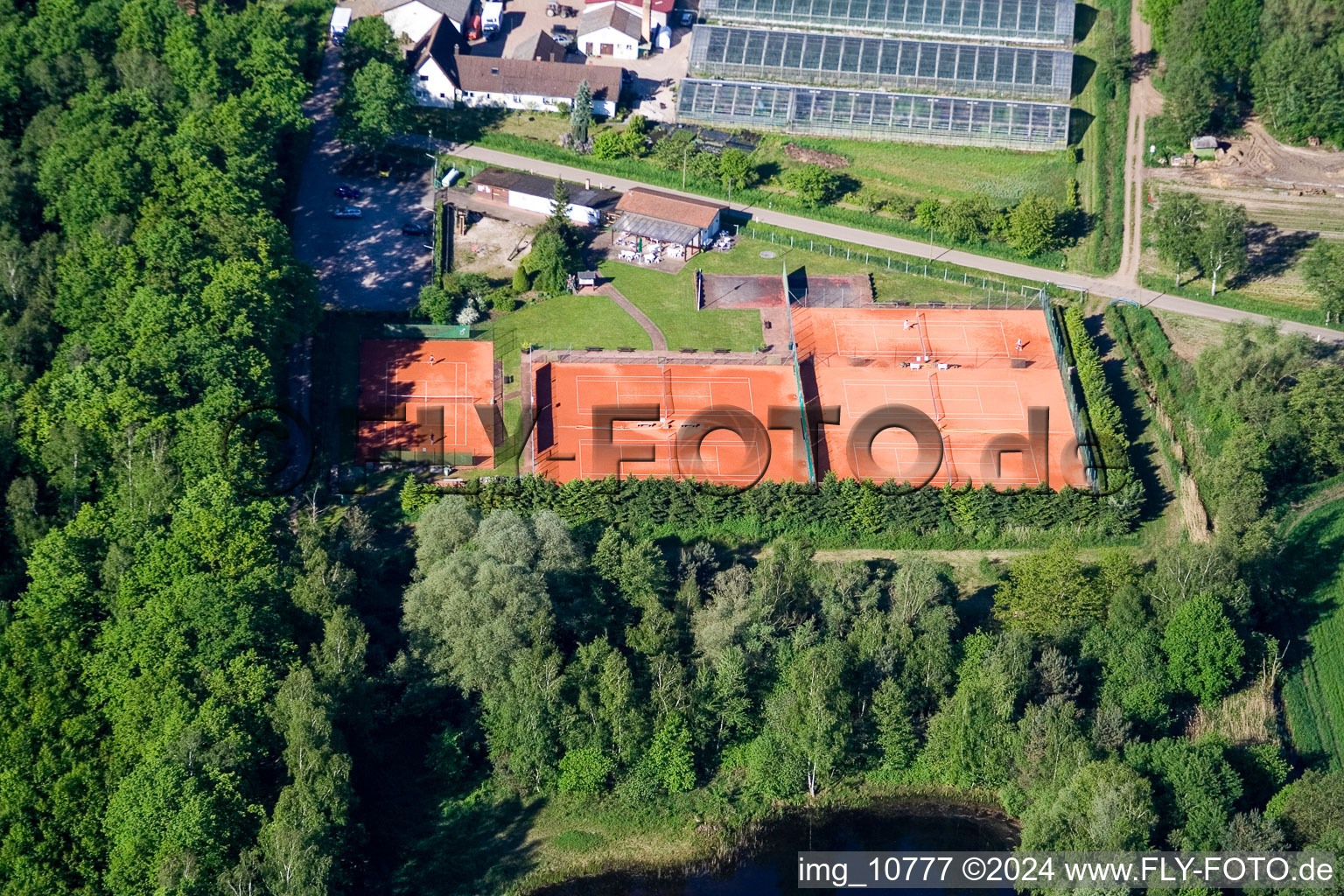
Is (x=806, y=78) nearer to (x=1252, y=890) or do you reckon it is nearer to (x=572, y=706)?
(x=572, y=706)

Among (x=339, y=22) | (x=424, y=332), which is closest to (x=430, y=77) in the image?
(x=339, y=22)

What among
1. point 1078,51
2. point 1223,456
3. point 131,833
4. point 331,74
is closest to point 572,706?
point 131,833

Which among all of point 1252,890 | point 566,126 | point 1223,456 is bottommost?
point 1252,890

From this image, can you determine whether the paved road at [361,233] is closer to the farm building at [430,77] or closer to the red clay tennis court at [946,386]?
the farm building at [430,77]

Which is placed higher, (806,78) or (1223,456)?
(806,78)

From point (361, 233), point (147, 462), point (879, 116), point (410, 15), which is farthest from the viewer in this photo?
point (410, 15)

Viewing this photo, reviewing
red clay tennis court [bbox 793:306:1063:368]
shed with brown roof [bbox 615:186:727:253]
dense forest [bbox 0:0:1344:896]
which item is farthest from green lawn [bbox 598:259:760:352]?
dense forest [bbox 0:0:1344:896]

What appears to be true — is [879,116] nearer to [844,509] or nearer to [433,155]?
[433,155]
